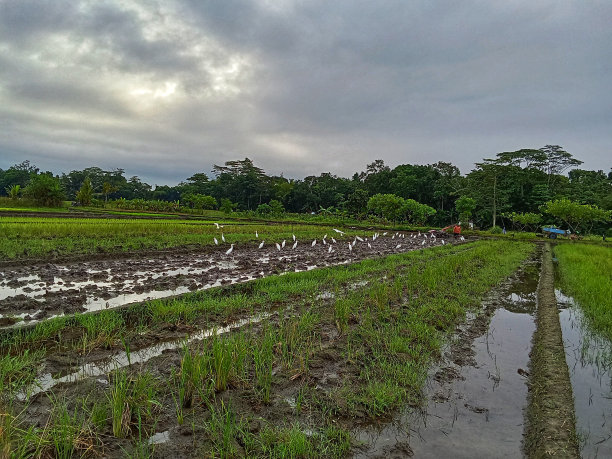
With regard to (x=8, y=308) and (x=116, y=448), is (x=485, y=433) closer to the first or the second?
(x=116, y=448)

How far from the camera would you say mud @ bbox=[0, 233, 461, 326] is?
584cm

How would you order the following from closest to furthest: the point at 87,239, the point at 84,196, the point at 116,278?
the point at 116,278 < the point at 87,239 < the point at 84,196

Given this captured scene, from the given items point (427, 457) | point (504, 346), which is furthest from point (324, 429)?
point (504, 346)

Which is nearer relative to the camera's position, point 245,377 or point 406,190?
point 245,377

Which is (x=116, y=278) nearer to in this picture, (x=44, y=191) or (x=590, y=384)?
(x=590, y=384)

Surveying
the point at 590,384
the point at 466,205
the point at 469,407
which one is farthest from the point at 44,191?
the point at 466,205

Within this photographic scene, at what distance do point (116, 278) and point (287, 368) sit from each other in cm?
628

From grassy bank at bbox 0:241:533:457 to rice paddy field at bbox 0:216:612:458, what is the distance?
2 cm

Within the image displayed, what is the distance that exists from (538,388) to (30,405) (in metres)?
5.11

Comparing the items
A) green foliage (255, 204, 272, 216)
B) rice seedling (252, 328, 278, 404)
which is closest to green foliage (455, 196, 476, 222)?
green foliage (255, 204, 272, 216)

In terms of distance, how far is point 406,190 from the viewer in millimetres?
56938

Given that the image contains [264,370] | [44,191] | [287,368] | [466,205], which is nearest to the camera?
[264,370]

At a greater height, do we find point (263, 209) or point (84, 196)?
point (84, 196)

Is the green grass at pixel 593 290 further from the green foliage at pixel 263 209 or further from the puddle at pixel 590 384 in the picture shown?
the green foliage at pixel 263 209
